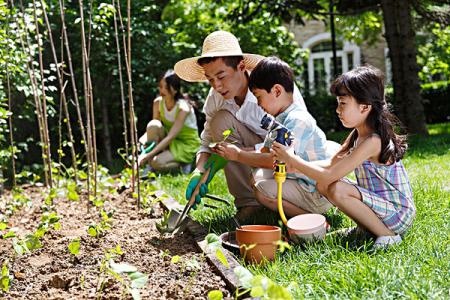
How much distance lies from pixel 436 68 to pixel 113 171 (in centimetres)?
683

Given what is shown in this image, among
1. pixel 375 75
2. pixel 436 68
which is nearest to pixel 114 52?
pixel 375 75

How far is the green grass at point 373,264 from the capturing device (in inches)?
67.8

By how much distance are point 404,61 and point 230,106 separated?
14.8 feet

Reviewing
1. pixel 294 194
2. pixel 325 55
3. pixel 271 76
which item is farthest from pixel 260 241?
pixel 325 55

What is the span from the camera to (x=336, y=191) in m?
2.28

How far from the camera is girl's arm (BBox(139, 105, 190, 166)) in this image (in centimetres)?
500

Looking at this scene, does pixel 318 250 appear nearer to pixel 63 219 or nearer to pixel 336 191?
pixel 336 191

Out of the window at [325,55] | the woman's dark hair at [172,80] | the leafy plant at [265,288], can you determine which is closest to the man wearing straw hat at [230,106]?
the leafy plant at [265,288]

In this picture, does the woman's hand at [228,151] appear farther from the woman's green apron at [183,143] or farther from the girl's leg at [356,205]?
the woman's green apron at [183,143]

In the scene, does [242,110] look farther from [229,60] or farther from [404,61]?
[404,61]

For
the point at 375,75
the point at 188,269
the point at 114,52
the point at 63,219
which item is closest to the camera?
the point at 188,269

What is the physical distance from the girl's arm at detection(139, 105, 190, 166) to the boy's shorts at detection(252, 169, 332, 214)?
2.38 meters

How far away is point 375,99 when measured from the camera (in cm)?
227

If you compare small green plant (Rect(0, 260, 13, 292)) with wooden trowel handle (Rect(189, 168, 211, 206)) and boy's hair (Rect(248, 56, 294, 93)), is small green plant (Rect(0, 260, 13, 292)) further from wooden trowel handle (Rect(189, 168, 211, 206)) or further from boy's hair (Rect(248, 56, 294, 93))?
boy's hair (Rect(248, 56, 294, 93))
